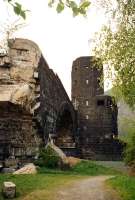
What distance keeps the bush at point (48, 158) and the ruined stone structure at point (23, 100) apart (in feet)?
1.10

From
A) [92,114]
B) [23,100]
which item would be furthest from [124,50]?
[92,114]

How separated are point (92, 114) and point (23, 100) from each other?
3768 centimetres

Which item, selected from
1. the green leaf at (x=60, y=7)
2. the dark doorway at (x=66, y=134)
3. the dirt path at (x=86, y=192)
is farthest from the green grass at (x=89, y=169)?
the green leaf at (x=60, y=7)

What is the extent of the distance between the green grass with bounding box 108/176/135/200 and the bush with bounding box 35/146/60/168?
481 centimetres

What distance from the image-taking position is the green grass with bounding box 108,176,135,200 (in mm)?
10793

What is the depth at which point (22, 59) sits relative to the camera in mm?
17953

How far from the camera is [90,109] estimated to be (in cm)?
5419

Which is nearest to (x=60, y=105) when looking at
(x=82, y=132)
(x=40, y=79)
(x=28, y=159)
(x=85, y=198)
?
(x=40, y=79)

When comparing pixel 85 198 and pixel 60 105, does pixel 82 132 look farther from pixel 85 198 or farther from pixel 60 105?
pixel 85 198

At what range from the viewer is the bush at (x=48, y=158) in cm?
1736

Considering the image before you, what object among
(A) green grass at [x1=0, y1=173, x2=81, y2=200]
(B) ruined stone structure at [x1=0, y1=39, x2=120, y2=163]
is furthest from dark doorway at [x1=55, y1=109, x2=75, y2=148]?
(A) green grass at [x1=0, y1=173, x2=81, y2=200]

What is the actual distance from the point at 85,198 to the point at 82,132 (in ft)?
140

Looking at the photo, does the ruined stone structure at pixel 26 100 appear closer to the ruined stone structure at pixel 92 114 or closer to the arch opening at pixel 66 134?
the arch opening at pixel 66 134

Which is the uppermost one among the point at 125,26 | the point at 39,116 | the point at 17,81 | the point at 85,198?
the point at 125,26
